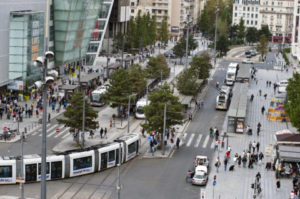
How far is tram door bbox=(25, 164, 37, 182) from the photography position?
46625mm

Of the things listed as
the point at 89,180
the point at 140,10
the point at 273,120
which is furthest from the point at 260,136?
the point at 140,10

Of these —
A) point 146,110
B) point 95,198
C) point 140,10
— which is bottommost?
point 95,198

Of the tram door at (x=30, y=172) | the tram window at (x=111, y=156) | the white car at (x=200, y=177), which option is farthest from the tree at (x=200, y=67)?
the tram door at (x=30, y=172)

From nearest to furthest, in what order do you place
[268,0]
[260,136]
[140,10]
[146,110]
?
1. [146,110]
2. [260,136]
3. [140,10]
4. [268,0]

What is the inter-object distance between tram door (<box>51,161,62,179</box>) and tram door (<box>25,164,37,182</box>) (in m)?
1.50

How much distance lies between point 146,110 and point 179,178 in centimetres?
1082

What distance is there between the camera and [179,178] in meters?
50.8

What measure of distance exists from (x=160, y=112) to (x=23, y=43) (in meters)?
33.6

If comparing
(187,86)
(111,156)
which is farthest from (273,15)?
(111,156)

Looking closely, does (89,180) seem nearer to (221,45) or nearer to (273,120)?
(273,120)

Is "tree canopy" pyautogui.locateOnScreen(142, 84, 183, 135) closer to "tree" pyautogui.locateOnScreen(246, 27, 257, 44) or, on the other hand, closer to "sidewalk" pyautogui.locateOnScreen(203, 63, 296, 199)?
"sidewalk" pyautogui.locateOnScreen(203, 63, 296, 199)

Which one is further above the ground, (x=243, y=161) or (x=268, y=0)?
(x=268, y=0)

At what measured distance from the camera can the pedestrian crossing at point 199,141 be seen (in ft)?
207

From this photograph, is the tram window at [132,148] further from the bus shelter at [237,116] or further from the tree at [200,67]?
the tree at [200,67]
